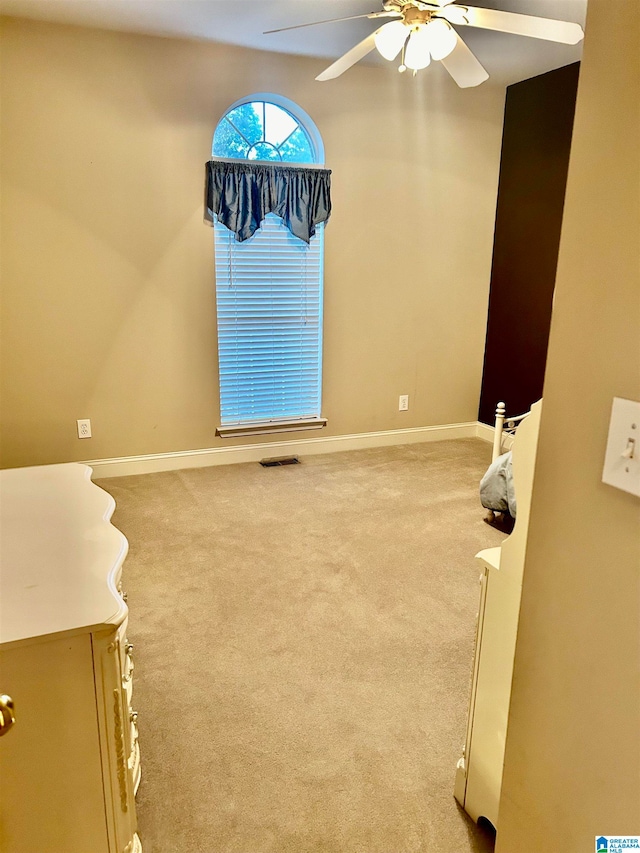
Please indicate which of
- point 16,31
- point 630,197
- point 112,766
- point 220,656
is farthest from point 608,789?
point 16,31

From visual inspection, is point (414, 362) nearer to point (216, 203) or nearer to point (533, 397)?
point (533, 397)

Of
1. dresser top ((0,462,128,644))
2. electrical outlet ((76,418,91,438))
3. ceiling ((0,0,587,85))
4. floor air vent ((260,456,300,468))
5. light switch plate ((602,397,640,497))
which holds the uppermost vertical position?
ceiling ((0,0,587,85))

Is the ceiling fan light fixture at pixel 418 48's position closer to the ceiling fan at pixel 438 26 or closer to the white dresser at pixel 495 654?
the ceiling fan at pixel 438 26

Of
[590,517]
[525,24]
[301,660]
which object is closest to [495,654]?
[590,517]

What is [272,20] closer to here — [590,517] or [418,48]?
[418,48]

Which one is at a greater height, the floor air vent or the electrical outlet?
the electrical outlet

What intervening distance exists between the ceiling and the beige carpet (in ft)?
8.99

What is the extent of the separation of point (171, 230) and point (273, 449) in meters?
1.70

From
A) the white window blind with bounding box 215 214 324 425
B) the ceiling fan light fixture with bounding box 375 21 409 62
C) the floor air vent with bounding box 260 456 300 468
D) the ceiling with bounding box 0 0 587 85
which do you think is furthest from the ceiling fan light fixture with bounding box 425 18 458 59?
the floor air vent with bounding box 260 456 300 468

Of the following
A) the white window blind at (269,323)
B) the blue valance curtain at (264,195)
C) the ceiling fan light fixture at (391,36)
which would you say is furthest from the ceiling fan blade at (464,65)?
the white window blind at (269,323)

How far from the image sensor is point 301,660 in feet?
7.00

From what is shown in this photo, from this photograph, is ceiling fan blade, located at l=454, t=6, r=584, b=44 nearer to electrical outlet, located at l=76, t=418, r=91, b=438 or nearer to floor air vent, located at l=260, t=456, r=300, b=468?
floor air vent, located at l=260, t=456, r=300, b=468

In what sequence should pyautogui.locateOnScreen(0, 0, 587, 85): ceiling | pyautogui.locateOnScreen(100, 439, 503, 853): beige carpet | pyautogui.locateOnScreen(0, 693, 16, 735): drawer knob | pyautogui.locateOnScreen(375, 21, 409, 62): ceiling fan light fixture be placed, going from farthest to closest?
pyautogui.locateOnScreen(0, 0, 587, 85): ceiling < pyautogui.locateOnScreen(375, 21, 409, 62): ceiling fan light fixture < pyautogui.locateOnScreen(100, 439, 503, 853): beige carpet < pyautogui.locateOnScreen(0, 693, 16, 735): drawer knob

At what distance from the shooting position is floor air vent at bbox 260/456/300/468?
4.21 meters
